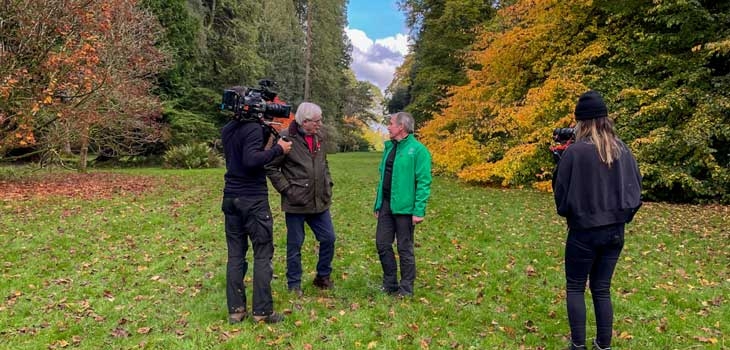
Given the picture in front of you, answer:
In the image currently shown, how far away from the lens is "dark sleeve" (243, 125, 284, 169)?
3.53 m

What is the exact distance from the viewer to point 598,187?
9.73 feet

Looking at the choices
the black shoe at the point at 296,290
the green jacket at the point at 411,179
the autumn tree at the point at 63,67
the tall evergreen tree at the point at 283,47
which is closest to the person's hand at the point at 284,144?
the green jacket at the point at 411,179

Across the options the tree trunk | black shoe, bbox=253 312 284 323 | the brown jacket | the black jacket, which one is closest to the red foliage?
the tree trunk

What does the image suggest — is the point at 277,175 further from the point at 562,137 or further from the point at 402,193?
the point at 562,137

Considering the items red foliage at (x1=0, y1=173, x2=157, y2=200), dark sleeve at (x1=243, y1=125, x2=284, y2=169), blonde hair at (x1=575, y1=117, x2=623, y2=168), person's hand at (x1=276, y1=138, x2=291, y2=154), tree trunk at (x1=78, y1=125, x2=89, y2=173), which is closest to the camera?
blonde hair at (x1=575, y1=117, x2=623, y2=168)

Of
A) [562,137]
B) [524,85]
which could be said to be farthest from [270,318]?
[524,85]

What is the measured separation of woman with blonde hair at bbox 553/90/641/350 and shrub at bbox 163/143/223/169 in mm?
20170

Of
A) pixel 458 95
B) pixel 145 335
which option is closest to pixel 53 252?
pixel 145 335

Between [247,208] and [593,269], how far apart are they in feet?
8.75

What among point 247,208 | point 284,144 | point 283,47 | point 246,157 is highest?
point 283,47

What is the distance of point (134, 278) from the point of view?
204 inches

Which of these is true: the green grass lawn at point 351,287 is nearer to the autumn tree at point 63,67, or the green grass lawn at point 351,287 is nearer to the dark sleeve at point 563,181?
the dark sleeve at point 563,181

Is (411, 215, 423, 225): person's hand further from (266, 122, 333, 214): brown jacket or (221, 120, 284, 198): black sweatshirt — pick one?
(221, 120, 284, 198): black sweatshirt

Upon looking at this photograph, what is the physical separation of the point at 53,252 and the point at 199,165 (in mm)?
15617
